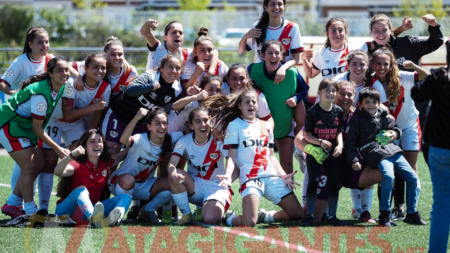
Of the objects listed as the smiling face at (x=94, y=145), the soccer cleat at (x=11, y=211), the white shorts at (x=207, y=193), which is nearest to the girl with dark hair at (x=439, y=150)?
the white shorts at (x=207, y=193)

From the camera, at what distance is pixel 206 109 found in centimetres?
489

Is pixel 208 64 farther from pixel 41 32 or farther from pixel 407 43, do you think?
pixel 407 43

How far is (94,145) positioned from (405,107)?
122 inches

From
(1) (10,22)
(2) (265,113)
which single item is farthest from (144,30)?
(1) (10,22)

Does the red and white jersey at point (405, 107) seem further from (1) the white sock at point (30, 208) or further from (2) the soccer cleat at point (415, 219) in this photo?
(1) the white sock at point (30, 208)

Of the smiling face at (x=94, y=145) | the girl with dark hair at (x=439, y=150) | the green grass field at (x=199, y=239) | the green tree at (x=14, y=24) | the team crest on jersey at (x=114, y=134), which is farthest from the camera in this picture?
the green tree at (x=14, y=24)

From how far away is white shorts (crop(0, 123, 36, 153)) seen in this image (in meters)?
4.62

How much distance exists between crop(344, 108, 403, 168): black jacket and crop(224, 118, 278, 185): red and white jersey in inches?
30.6

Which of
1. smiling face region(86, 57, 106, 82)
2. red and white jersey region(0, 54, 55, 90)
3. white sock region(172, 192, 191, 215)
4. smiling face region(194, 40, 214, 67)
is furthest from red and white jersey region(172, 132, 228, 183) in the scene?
red and white jersey region(0, 54, 55, 90)

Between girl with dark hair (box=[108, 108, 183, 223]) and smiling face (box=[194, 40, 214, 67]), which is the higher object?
smiling face (box=[194, 40, 214, 67])

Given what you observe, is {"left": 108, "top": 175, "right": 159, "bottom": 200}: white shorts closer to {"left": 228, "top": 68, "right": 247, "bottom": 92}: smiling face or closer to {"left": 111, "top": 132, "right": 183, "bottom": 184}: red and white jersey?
{"left": 111, "top": 132, "right": 183, "bottom": 184}: red and white jersey

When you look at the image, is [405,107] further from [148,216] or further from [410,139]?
[148,216]

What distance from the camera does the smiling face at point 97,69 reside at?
16.3 feet

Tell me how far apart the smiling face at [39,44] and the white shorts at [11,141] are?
98 cm
